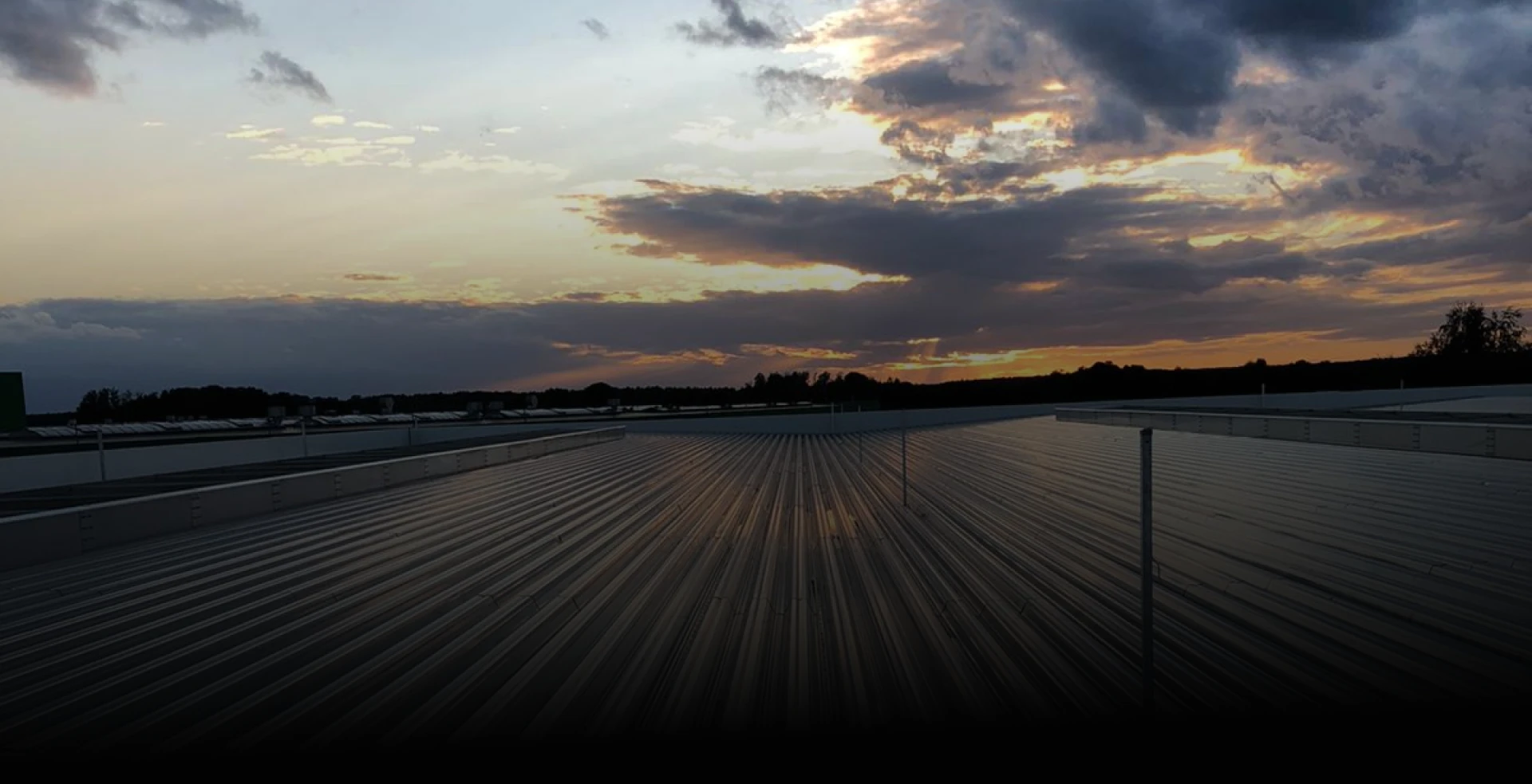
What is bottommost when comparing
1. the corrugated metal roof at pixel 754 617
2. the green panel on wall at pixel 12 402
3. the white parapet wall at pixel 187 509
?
the corrugated metal roof at pixel 754 617

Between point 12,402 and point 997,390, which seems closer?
point 12,402

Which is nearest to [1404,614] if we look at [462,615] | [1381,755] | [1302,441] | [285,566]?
[1381,755]

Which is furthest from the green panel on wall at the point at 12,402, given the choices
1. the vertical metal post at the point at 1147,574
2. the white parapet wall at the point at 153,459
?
the vertical metal post at the point at 1147,574

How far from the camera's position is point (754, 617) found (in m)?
6.03

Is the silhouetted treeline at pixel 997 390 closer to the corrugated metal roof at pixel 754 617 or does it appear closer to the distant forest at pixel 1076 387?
the distant forest at pixel 1076 387

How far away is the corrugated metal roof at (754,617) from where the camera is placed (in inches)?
176

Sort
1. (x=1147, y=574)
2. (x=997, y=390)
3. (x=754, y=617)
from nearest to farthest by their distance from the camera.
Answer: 1. (x=1147, y=574)
2. (x=754, y=617)
3. (x=997, y=390)

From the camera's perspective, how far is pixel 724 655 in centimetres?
519

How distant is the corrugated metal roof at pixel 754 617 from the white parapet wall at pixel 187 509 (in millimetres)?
488

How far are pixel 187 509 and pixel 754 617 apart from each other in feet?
26.1

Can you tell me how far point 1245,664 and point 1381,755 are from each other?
0.96m

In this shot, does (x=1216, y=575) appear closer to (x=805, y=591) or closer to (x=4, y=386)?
(x=805, y=591)

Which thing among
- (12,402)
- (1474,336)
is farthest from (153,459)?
(1474,336)

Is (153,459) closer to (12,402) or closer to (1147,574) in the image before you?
(12,402)
